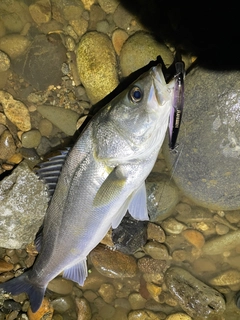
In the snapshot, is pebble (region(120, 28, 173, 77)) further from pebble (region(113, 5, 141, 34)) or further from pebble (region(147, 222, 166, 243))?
pebble (region(147, 222, 166, 243))

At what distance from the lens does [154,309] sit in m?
4.51

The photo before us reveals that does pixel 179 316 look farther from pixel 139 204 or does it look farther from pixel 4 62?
pixel 4 62

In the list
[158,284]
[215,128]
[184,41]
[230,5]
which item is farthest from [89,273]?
[230,5]

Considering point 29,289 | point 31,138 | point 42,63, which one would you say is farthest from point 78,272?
point 42,63

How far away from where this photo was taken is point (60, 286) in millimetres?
4547

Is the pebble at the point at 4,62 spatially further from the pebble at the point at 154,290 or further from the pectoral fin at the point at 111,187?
the pebble at the point at 154,290

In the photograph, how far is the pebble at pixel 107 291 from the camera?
4.55 meters

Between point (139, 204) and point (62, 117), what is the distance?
1584 mm

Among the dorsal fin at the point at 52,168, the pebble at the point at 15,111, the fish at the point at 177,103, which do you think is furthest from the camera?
the pebble at the point at 15,111

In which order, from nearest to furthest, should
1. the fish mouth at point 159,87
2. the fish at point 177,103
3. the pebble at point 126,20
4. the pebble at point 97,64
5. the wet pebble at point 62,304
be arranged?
1. the fish mouth at point 159,87
2. the fish at point 177,103
3. the pebble at point 97,64
4. the pebble at point 126,20
5. the wet pebble at point 62,304

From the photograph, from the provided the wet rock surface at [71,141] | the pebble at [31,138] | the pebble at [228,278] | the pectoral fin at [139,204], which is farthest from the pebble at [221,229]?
the pebble at [31,138]

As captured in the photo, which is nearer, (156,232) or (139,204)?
(139,204)

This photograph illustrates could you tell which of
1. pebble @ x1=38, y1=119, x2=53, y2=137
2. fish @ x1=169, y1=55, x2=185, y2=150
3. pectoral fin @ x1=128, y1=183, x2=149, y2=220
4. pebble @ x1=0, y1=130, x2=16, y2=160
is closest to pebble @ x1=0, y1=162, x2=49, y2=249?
pebble @ x1=0, y1=130, x2=16, y2=160

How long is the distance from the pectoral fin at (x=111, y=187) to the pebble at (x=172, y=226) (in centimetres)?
135
